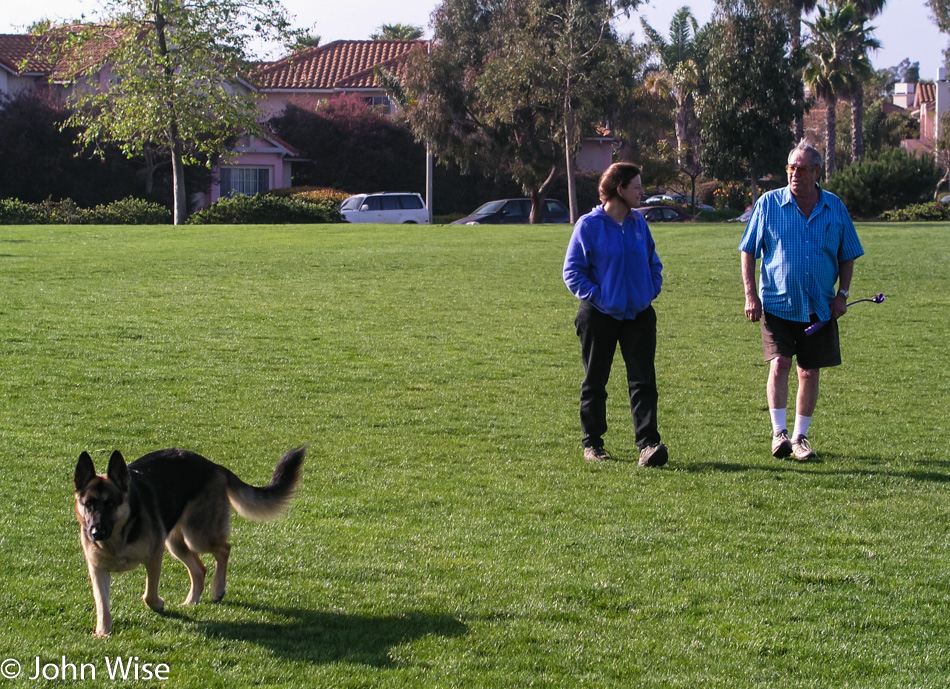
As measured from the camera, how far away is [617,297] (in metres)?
7.33

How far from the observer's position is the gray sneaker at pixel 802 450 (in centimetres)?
763

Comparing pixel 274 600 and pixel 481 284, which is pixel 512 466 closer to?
pixel 274 600

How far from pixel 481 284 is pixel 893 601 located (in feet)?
44.6

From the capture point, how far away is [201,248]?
891 inches

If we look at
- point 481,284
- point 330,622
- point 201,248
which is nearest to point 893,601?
point 330,622

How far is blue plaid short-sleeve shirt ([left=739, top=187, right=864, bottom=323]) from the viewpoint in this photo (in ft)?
24.5

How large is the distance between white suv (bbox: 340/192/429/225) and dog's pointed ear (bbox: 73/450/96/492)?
120 feet

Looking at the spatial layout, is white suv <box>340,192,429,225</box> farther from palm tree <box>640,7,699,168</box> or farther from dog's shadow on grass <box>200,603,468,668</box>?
dog's shadow on grass <box>200,603,468,668</box>

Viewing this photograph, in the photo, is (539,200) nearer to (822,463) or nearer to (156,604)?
(822,463)

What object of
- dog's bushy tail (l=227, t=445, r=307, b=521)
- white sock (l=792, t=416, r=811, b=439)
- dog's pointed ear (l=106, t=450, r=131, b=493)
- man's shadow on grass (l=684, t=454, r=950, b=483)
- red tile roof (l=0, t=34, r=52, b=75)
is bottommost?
man's shadow on grass (l=684, t=454, r=950, b=483)

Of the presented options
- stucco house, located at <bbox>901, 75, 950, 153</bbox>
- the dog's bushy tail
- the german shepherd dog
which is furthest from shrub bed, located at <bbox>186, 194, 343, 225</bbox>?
stucco house, located at <bbox>901, 75, 950, 153</bbox>

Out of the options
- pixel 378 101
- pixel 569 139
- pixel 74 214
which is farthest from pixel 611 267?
pixel 378 101

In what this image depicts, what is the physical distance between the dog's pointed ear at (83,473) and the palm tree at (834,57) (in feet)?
178

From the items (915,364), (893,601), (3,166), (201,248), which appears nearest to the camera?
(893,601)
